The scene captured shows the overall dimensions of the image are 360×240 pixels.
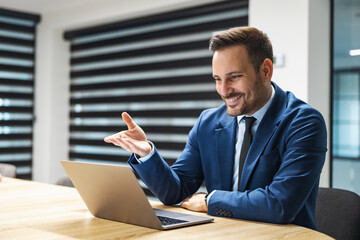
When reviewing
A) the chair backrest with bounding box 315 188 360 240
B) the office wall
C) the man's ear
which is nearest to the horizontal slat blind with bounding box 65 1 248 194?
the office wall

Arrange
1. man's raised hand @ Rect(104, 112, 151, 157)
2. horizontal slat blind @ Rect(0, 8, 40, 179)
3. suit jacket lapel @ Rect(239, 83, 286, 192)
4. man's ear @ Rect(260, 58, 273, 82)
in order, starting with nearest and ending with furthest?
man's raised hand @ Rect(104, 112, 151, 157), suit jacket lapel @ Rect(239, 83, 286, 192), man's ear @ Rect(260, 58, 273, 82), horizontal slat blind @ Rect(0, 8, 40, 179)

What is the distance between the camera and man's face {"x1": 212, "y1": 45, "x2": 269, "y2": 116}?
1.78m

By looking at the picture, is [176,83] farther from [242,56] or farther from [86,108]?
[242,56]

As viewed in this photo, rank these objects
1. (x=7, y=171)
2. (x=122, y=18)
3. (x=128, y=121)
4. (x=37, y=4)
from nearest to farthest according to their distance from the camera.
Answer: (x=128, y=121)
(x=7, y=171)
(x=122, y=18)
(x=37, y=4)

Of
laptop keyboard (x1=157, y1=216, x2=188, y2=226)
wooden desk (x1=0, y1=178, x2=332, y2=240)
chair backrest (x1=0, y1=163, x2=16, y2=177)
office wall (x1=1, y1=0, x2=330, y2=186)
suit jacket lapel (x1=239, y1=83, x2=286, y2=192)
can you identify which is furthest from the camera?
office wall (x1=1, y1=0, x2=330, y2=186)

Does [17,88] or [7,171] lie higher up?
[17,88]

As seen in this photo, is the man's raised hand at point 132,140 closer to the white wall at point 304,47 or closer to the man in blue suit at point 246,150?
the man in blue suit at point 246,150

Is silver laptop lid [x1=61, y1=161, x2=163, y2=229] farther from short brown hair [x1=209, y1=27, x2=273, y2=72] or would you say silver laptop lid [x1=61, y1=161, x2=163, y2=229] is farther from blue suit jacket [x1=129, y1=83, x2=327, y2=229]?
short brown hair [x1=209, y1=27, x2=273, y2=72]

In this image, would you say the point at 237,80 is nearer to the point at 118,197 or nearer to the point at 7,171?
the point at 118,197

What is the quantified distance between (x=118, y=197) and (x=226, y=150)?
629 millimetres

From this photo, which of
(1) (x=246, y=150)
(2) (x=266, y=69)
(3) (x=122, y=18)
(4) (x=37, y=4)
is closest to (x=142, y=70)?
Answer: (3) (x=122, y=18)

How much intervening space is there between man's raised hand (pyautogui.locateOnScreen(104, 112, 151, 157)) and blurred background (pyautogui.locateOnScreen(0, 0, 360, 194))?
1.87 meters

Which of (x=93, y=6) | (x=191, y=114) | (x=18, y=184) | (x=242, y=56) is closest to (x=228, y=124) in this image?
(x=242, y=56)

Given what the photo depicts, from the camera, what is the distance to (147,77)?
4863 millimetres
